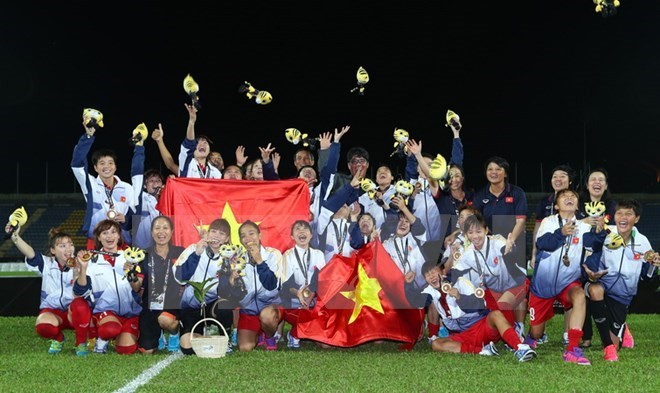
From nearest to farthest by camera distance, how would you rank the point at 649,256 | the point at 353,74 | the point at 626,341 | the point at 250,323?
the point at 649,256, the point at 250,323, the point at 626,341, the point at 353,74

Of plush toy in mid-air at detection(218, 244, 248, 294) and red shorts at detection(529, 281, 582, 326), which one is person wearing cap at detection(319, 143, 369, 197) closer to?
plush toy in mid-air at detection(218, 244, 248, 294)

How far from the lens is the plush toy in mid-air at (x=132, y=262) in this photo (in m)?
6.60

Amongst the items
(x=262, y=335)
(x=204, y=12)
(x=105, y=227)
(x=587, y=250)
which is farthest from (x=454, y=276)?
(x=204, y=12)

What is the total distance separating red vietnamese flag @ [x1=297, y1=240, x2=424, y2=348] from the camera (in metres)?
7.21

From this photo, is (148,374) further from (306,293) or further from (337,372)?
(306,293)

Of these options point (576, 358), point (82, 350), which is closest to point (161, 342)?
point (82, 350)

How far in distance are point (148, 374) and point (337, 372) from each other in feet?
4.26

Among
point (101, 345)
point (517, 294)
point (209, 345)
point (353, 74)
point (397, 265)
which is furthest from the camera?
point (353, 74)

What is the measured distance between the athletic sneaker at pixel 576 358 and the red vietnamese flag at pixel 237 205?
3327mm

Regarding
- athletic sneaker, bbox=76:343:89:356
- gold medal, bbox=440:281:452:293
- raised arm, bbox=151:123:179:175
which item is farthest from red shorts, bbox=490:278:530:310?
raised arm, bbox=151:123:179:175

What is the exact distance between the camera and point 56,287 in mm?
7512

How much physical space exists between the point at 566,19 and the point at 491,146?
539cm

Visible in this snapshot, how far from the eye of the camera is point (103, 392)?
493 centimetres

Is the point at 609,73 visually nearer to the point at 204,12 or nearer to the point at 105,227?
the point at 204,12
